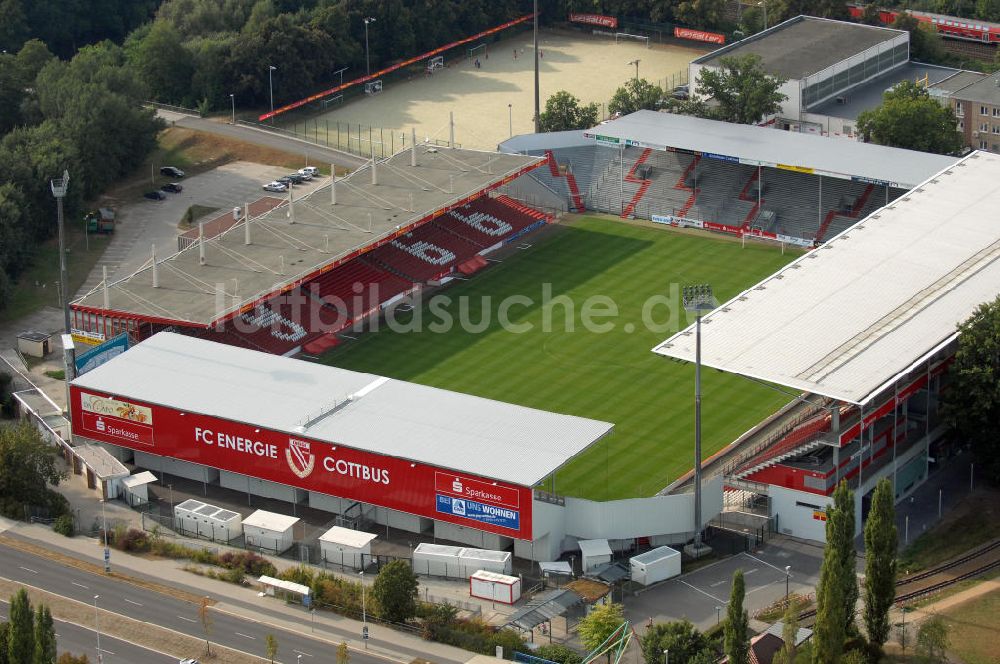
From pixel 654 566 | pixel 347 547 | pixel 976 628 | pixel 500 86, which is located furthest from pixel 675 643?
pixel 500 86

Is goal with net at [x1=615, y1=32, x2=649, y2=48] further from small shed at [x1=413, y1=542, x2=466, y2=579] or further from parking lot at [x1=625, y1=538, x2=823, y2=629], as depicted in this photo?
small shed at [x1=413, y1=542, x2=466, y2=579]

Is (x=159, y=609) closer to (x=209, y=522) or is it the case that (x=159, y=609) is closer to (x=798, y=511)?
(x=209, y=522)

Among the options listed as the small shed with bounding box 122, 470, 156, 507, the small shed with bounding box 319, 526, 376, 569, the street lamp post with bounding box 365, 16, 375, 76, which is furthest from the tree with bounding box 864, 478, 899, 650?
the street lamp post with bounding box 365, 16, 375, 76

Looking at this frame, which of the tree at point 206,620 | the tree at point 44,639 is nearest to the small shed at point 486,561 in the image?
the tree at point 206,620

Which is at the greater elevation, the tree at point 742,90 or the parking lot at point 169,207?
the tree at point 742,90

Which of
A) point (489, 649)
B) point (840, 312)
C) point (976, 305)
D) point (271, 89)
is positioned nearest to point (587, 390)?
point (840, 312)

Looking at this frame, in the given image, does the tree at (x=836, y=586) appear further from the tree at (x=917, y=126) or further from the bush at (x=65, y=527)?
the tree at (x=917, y=126)

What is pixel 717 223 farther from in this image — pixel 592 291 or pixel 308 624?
pixel 308 624
